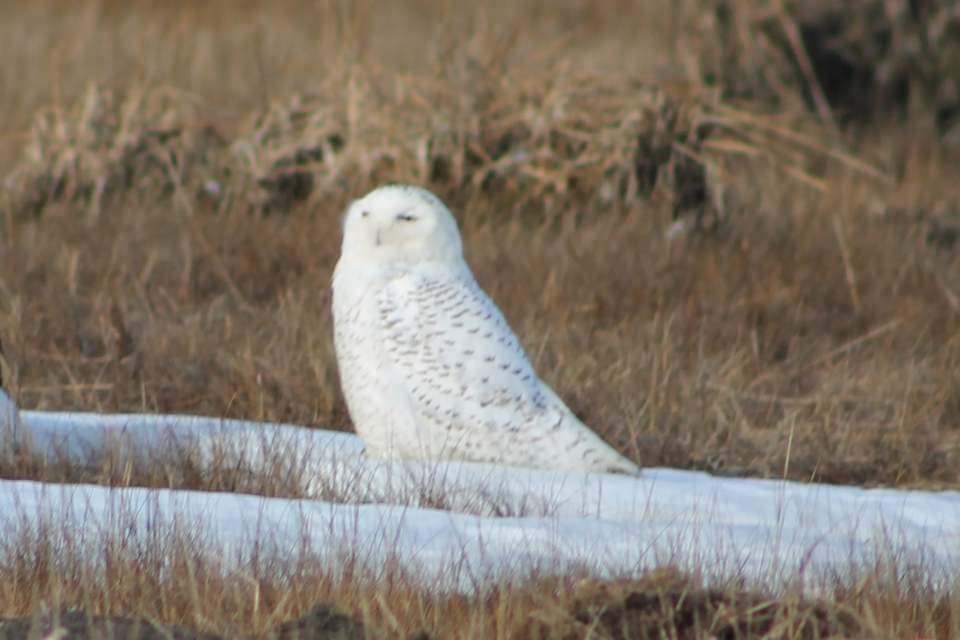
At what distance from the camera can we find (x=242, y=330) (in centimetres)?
665

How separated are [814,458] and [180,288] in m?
2.83

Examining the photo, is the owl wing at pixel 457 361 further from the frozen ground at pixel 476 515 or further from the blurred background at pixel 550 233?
the blurred background at pixel 550 233

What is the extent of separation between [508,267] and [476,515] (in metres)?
3.38

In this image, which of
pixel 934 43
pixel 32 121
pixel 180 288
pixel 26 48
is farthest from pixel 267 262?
pixel 934 43

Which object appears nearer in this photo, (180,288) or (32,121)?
(180,288)

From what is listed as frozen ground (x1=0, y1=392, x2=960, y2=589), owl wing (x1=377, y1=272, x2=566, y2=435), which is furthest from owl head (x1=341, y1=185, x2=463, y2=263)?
frozen ground (x1=0, y1=392, x2=960, y2=589)

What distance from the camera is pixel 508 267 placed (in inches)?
294

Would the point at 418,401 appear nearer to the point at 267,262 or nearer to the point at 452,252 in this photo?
the point at 452,252

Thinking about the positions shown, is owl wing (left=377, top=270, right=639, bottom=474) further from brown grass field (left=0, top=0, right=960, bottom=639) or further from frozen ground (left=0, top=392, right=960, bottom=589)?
brown grass field (left=0, top=0, right=960, bottom=639)

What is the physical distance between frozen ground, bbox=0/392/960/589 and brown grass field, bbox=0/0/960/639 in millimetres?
146

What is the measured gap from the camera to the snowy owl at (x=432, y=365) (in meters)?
4.61

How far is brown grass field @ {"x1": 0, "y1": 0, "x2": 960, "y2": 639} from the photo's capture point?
5.47 meters

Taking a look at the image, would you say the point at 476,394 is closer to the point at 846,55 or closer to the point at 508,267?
the point at 508,267

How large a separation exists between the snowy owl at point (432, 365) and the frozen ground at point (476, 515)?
10 cm
